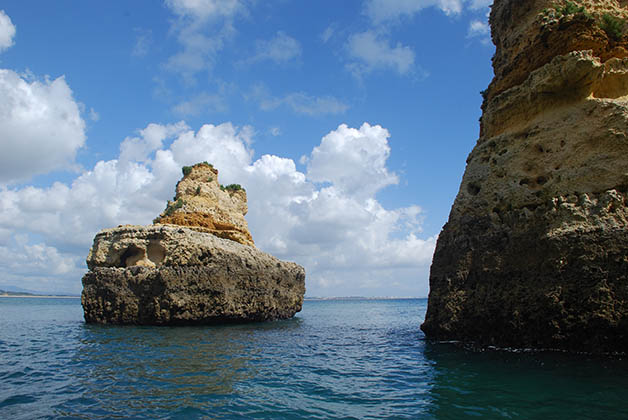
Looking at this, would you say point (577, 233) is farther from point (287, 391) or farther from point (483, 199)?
point (287, 391)

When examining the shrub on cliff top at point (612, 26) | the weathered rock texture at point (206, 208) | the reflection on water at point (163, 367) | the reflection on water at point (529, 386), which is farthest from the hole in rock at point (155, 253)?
the shrub on cliff top at point (612, 26)

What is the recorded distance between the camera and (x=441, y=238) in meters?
15.3

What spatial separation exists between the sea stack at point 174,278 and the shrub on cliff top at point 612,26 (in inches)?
794

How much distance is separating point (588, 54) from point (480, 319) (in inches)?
373

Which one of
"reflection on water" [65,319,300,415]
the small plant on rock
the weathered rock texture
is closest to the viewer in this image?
"reflection on water" [65,319,300,415]

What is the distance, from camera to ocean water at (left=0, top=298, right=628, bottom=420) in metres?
7.12

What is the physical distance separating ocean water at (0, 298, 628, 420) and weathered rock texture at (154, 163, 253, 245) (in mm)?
12313

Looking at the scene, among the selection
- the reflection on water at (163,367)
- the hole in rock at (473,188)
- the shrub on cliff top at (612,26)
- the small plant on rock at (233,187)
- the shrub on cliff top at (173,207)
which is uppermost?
the shrub on cliff top at (612,26)

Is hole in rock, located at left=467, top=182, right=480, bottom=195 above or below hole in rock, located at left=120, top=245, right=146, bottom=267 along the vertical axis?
above

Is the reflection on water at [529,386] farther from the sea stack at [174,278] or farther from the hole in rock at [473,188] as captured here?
the sea stack at [174,278]

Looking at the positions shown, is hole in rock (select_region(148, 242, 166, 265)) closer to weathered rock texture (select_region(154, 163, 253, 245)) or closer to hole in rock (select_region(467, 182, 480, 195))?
weathered rock texture (select_region(154, 163, 253, 245))

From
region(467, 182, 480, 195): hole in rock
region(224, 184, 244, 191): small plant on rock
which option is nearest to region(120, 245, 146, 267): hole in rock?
region(224, 184, 244, 191): small plant on rock

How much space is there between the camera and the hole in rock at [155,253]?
72.1ft

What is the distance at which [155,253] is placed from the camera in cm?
2219
